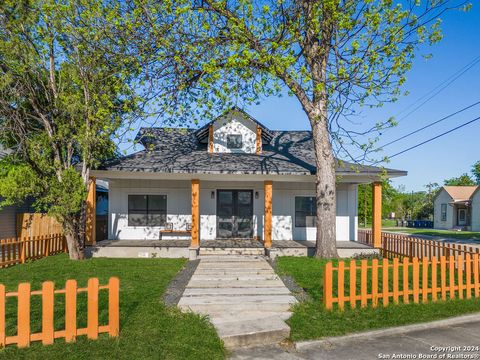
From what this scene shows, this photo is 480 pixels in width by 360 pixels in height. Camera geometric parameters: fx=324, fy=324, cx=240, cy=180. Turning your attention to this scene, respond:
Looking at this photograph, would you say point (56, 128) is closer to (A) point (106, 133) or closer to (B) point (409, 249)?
(A) point (106, 133)

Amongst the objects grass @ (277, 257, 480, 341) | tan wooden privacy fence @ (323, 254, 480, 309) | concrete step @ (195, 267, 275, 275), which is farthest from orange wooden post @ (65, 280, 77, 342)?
concrete step @ (195, 267, 275, 275)

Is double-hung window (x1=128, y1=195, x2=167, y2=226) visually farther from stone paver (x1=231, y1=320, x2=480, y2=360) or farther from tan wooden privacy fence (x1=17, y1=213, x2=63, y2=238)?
stone paver (x1=231, y1=320, x2=480, y2=360)

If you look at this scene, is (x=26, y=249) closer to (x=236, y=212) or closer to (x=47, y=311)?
(x=236, y=212)

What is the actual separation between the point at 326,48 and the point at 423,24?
298 cm

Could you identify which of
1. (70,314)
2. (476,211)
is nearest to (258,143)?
(70,314)

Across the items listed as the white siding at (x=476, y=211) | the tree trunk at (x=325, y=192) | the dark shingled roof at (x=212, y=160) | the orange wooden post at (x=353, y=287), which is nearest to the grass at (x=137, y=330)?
the orange wooden post at (x=353, y=287)

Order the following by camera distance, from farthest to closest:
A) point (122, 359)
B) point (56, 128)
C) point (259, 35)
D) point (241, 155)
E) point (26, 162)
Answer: point (241, 155), point (56, 128), point (26, 162), point (259, 35), point (122, 359)

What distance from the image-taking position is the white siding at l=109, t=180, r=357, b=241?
1486cm

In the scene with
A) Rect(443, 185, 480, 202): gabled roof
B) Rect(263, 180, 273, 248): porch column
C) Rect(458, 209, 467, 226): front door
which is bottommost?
Rect(458, 209, 467, 226): front door

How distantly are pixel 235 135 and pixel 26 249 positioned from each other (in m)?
9.49

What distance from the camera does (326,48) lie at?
11203mm

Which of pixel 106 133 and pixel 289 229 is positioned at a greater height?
pixel 106 133

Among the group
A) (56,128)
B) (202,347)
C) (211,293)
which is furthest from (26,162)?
(202,347)

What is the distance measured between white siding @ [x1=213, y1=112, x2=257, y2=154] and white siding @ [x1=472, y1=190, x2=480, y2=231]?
33312 mm
